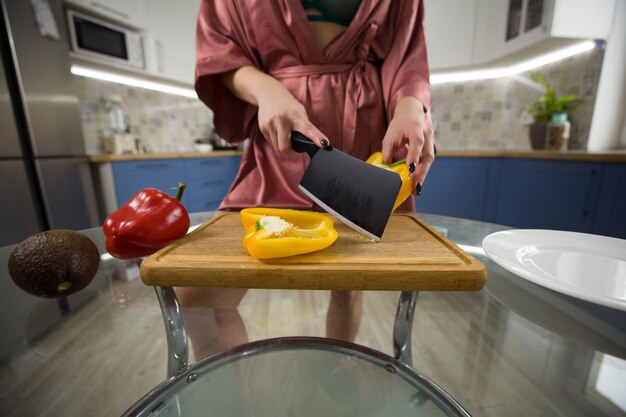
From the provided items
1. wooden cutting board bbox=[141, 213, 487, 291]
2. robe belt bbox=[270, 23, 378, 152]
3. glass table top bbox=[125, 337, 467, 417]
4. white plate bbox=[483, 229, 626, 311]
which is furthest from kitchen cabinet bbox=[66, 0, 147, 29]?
white plate bbox=[483, 229, 626, 311]

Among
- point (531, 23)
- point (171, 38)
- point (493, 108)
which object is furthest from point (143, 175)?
point (493, 108)

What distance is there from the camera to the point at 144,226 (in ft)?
1.62

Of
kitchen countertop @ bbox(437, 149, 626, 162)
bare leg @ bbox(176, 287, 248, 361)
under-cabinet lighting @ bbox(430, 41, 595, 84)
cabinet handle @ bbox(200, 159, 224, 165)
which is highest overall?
under-cabinet lighting @ bbox(430, 41, 595, 84)

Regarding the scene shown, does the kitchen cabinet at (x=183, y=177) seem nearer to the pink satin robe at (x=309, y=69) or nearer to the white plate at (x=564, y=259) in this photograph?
the pink satin robe at (x=309, y=69)

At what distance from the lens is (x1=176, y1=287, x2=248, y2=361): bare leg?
A: 478 millimetres

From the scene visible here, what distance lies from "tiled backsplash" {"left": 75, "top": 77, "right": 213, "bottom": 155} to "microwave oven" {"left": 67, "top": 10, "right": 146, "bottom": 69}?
0.97 feet

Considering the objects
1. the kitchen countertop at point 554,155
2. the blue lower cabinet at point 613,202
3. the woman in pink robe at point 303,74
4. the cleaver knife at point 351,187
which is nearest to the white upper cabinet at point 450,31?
the kitchen countertop at point 554,155

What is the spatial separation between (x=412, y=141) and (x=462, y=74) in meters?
2.59

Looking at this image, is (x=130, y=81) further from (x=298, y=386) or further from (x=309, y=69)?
(x=298, y=386)

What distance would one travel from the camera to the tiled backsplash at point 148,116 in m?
2.19

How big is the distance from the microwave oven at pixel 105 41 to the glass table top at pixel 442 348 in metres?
1.98

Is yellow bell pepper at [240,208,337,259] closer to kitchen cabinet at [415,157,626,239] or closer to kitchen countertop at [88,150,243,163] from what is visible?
kitchen cabinet at [415,157,626,239]

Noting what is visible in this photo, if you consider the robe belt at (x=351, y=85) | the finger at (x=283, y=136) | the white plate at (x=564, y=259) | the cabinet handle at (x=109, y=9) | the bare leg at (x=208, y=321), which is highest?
the cabinet handle at (x=109, y=9)

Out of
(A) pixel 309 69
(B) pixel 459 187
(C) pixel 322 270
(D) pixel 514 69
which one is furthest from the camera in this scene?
(D) pixel 514 69
